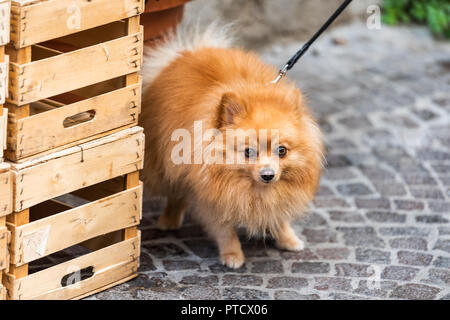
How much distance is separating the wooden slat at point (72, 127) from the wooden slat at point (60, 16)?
12.4 inches

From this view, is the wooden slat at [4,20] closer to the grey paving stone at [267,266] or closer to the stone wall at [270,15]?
the grey paving stone at [267,266]

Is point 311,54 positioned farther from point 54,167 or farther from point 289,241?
point 54,167

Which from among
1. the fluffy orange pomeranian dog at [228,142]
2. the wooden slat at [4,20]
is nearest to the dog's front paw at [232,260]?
the fluffy orange pomeranian dog at [228,142]

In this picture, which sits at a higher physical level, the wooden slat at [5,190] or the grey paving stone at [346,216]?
the grey paving stone at [346,216]

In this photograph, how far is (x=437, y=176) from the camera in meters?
4.71

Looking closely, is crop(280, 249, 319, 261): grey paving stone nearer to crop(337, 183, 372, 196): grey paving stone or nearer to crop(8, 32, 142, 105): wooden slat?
crop(337, 183, 372, 196): grey paving stone

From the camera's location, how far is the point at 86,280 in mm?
3232

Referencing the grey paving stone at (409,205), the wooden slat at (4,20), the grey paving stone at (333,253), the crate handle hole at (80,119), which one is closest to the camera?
the wooden slat at (4,20)

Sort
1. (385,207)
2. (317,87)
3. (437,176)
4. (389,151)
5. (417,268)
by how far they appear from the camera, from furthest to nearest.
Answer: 1. (317,87)
2. (389,151)
3. (437,176)
4. (385,207)
5. (417,268)

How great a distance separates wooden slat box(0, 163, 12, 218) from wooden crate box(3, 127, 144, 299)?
0.02 m

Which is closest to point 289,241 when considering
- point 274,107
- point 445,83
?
point 274,107

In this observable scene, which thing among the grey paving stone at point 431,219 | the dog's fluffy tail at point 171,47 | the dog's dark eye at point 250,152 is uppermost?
the dog's fluffy tail at point 171,47

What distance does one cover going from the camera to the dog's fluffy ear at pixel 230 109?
3.24 m

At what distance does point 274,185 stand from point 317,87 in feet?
8.61
